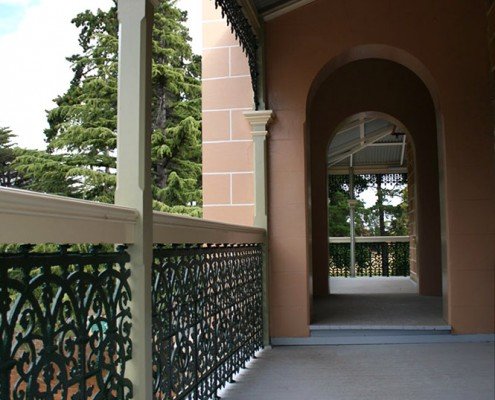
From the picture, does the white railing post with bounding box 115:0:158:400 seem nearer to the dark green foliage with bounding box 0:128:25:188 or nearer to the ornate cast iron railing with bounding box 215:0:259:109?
the ornate cast iron railing with bounding box 215:0:259:109

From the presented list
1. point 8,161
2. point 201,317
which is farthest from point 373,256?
point 201,317

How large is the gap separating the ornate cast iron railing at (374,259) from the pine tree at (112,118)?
12.7ft

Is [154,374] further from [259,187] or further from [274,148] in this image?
[274,148]

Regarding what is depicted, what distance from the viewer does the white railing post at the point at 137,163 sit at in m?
2.06

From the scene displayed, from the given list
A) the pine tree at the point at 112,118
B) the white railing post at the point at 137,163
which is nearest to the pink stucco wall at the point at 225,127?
the white railing post at the point at 137,163

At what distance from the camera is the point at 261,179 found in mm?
5129

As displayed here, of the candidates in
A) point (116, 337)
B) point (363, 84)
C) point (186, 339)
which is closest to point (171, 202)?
point (363, 84)

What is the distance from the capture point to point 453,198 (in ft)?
16.5

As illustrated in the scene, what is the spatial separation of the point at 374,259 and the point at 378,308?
6.74 m

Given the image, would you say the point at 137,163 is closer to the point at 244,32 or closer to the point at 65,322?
the point at 65,322

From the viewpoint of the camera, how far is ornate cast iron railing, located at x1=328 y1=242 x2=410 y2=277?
1246 centimetres

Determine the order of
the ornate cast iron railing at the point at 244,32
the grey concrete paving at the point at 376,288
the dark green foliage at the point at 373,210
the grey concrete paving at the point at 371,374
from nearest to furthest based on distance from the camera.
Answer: the grey concrete paving at the point at 371,374
the ornate cast iron railing at the point at 244,32
the grey concrete paving at the point at 376,288
the dark green foliage at the point at 373,210

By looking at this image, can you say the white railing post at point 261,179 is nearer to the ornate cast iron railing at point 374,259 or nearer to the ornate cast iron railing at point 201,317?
the ornate cast iron railing at point 201,317

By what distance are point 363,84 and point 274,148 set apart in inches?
119
